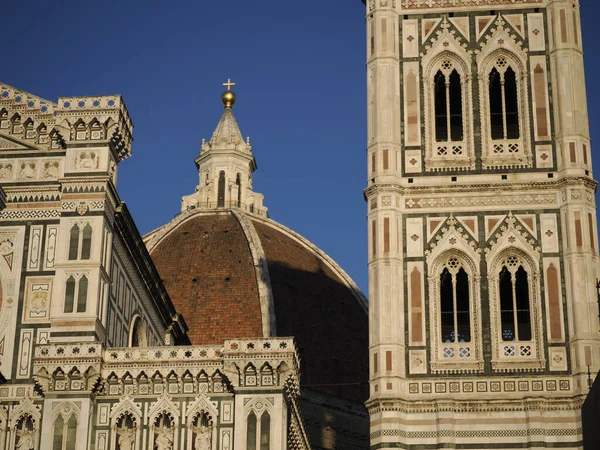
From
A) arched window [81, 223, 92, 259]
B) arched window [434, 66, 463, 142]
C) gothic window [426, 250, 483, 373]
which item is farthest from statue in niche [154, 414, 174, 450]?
arched window [434, 66, 463, 142]

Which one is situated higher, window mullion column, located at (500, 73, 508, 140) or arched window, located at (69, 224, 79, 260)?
window mullion column, located at (500, 73, 508, 140)

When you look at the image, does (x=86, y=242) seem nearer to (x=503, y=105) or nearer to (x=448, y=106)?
(x=448, y=106)

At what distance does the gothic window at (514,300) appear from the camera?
117ft

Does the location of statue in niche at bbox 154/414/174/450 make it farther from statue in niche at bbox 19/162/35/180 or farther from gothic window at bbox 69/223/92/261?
statue in niche at bbox 19/162/35/180

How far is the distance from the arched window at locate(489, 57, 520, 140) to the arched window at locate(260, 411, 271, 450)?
27.7 feet

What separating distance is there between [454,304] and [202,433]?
6.09 metres

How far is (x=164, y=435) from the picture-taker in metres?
34.8

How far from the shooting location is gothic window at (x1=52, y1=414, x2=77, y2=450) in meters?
34.5

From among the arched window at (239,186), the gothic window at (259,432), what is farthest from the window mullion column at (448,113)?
the arched window at (239,186)

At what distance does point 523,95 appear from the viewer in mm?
37781

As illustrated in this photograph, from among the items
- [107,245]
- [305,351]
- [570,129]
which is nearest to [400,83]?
[570,129]

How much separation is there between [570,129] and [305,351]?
106 ft

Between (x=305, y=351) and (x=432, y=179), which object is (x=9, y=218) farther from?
(x=305, y=351)

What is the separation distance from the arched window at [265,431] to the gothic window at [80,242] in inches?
Answer: 214
